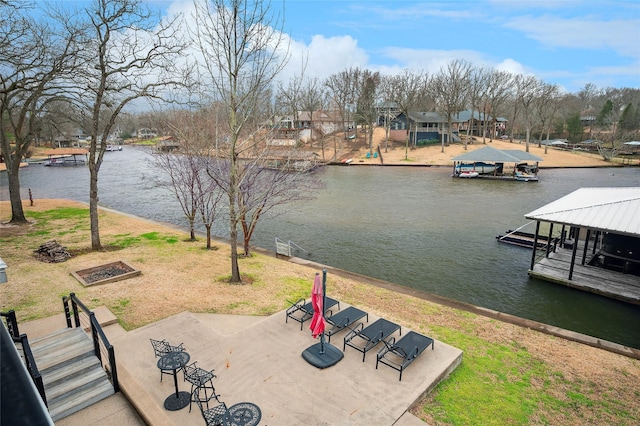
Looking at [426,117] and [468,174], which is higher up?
[426,117]

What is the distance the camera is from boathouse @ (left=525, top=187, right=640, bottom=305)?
13.7 metres

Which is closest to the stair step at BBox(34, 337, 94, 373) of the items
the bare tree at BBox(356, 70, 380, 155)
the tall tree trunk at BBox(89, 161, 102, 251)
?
the tall tree trunk at BBox(89, 161, 102, 251)

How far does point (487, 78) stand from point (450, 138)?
16902mm

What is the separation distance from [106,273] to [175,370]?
8.59m

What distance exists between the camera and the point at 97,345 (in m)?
7.14

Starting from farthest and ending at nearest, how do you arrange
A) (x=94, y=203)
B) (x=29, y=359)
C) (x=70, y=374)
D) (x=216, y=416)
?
(x=94, y=203) < (x=70, y=374) < (x=216, y=416) < (x=29, y=359)

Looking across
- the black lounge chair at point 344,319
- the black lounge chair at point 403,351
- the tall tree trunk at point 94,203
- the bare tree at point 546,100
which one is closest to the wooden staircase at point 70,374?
the black lounge chair at point 344,319

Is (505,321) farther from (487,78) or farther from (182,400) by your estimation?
(487,78)

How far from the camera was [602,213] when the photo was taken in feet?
47.1

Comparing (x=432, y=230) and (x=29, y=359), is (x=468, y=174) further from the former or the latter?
(x=29, y=359)

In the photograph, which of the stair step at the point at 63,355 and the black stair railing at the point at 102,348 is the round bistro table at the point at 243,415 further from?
the stair step at the point at 63,355

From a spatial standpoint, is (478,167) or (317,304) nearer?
(317,304)

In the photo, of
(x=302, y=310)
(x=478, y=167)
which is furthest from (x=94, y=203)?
(x=478, y=167)

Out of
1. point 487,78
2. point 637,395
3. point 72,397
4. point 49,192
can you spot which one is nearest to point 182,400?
point 72,397
